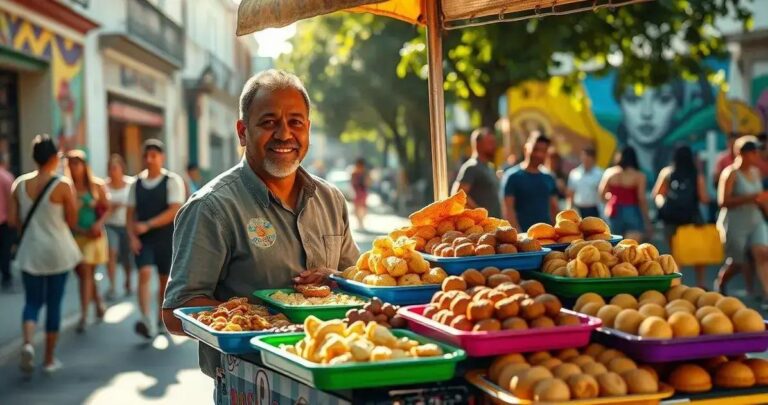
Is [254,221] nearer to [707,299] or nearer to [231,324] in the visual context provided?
[231,324]

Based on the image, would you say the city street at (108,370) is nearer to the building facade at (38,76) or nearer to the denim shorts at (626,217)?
the denim shorts at (626,217)

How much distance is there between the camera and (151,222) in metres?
12.0

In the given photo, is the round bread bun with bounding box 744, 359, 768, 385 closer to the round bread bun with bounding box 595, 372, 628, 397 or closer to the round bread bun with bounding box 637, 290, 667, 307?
the round bread bun with bounding box 637, 290, 667, 307

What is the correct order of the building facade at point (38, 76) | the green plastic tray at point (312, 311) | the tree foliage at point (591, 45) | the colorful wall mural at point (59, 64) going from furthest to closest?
1. the building facade at point (38, 76)
2. the colorful wall mural at point (59, 64)
3. the tree foliage at point (591, 45)
4. the green plastic tray at point (312, 311)

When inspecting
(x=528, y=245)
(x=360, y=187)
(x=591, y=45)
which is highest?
(x=591, y=45)

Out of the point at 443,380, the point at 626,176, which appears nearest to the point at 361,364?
the point at 443,380

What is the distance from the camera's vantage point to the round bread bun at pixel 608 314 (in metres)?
3.97

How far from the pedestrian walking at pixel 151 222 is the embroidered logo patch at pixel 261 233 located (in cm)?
733

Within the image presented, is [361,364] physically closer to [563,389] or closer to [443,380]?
[443,380]

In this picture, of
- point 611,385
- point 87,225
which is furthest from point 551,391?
point 87,225

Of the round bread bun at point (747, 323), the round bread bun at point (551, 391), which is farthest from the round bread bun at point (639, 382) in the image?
the round bread bun at point (747, 323)

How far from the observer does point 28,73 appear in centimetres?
2066

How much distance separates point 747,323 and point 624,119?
33.1 m

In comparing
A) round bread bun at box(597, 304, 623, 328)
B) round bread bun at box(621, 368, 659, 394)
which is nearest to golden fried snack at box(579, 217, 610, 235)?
round bread bun at box(597, 304, 623, 328)
